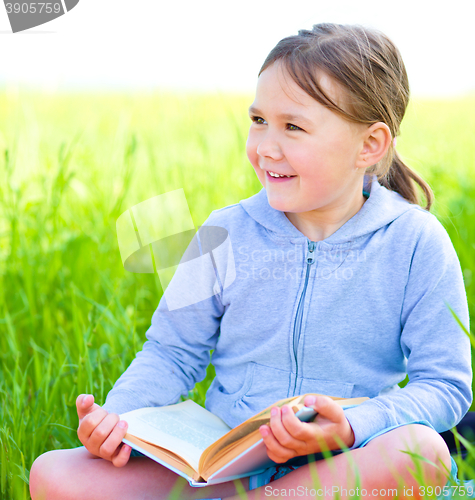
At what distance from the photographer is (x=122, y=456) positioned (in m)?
1.27

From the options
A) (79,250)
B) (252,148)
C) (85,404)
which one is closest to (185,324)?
(85,404)

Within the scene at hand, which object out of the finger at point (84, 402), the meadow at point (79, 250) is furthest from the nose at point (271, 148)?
the finger at point (84, 402)

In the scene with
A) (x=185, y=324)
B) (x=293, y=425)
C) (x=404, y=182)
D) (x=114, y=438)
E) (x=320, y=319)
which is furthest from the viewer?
(x=404, y=182)

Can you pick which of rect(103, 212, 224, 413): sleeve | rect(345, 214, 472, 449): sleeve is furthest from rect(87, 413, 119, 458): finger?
rect(345, 214, 472, 449): sleeve

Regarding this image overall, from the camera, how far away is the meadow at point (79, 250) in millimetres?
1728

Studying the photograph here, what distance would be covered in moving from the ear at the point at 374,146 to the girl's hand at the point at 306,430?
0.65 metres

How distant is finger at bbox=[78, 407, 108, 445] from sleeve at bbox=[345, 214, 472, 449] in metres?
0.54

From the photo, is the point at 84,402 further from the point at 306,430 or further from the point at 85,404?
the point at 306,430

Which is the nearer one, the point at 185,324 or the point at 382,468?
the point at 382,468

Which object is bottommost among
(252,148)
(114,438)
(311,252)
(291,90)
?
(114,438)

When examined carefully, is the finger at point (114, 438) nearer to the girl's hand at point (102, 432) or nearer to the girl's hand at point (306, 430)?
the girl's hand at point (102, 432)

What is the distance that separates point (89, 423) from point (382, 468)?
2.05 ft

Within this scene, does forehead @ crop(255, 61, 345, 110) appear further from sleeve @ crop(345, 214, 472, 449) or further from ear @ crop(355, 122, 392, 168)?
sleeve @ crop(345, 214, 472, 449)

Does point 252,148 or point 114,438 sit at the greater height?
point 252,148
